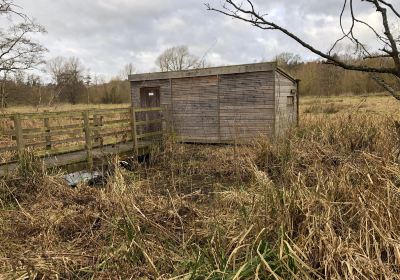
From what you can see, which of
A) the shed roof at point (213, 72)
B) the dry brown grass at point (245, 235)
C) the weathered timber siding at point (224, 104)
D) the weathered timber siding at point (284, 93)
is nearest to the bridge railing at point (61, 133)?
the weathered timber siding at point (224, 104)

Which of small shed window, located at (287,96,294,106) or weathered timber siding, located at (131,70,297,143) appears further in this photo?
small shed window, located at (287,96,294,106)

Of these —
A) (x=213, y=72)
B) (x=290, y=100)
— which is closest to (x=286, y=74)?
(x=290, y=100)

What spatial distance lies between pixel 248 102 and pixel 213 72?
59.7 inches

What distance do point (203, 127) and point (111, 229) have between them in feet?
28.1

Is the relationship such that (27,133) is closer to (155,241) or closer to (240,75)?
(155,241)

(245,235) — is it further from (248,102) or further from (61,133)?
(248,102)

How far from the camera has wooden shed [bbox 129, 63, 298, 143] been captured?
10.6m

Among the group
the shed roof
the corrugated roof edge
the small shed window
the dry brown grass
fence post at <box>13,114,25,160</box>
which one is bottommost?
the dry brown grass

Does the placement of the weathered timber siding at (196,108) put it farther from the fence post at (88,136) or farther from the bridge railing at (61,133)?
the fence post at (88,136)

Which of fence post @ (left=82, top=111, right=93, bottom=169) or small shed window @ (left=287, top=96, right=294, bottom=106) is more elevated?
small shed window @ (left=287, top=96, right=294, bottom=106)

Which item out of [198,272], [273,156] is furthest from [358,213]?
[273,156]

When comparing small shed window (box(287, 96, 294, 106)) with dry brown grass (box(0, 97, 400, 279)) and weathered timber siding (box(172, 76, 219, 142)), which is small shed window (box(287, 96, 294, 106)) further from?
dry brown grass (box(0, 97, 400, 279))

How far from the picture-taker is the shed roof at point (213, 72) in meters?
10.5

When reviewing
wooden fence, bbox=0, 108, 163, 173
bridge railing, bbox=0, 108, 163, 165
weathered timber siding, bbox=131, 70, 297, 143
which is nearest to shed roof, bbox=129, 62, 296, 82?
weathered timber siding, bbox=131, 70, 297, 143
